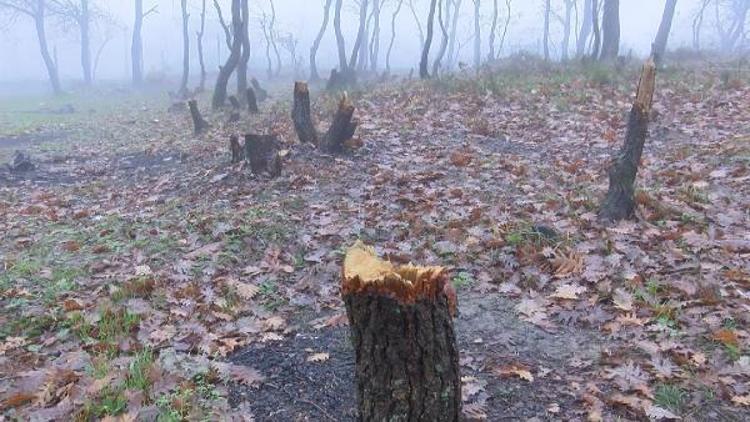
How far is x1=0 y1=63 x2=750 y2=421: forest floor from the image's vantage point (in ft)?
12.3

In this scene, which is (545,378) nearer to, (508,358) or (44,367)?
(508,358)

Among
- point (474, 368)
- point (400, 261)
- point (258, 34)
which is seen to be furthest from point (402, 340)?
point (258, 34)

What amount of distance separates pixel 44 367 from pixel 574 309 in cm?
405

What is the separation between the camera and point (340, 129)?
9984 millimetres

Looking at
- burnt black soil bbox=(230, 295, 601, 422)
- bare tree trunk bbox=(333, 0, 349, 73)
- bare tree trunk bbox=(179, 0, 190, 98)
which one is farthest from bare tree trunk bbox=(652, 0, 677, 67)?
burnt black soil bbox=(230, 295, 601, 422)

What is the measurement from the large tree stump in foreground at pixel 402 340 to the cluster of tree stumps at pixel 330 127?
287 inches

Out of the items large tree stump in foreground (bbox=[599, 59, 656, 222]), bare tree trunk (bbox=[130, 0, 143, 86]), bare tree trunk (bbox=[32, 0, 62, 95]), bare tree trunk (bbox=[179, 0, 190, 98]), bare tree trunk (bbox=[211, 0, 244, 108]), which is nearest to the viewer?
large tree stump in foreground (bbox=[599, 59, 656, 222])

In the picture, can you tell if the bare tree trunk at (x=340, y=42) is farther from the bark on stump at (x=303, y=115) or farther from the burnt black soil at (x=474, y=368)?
the burnt black soil at (x=474, y=368)

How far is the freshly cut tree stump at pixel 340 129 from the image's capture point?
9898 mm

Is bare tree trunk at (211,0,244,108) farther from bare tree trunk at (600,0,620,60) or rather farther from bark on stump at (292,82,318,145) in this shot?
bare tree trunk at (600,0,620,60)

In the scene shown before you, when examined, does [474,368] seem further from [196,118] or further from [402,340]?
[196,118]

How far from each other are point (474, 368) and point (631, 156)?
3.35 m

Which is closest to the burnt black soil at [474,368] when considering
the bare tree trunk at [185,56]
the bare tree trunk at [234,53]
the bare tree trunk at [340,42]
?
the bare tree trunk at [234,53]

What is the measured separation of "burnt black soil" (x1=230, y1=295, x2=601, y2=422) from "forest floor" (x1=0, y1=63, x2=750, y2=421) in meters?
0.02
